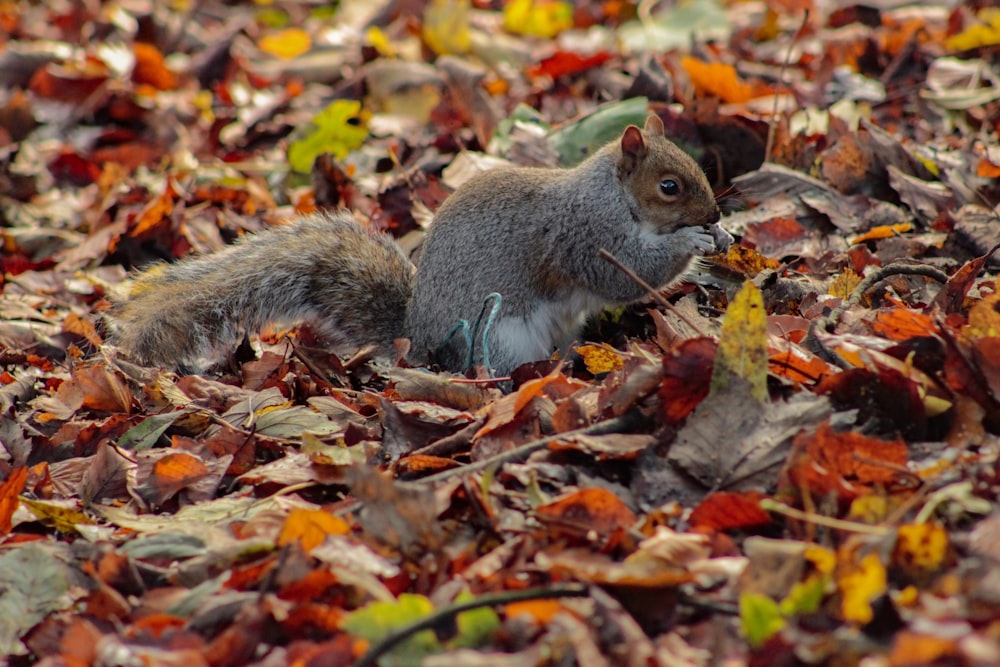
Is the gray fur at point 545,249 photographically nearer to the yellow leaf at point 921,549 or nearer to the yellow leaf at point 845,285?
the yellow leaf at point 845,285

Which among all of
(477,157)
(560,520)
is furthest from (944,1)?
(560,520)

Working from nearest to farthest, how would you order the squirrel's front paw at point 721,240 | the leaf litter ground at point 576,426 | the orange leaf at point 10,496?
the leaf litter ground at point 576,426, the orange leaf at point 10,496, the squirrel's front paw at point 721,240

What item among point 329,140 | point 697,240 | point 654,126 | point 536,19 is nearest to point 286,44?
point 536,19

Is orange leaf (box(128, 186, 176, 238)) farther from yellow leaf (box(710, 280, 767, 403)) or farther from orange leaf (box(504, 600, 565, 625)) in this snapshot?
orange leaf (box(504, 600, 565, 625))

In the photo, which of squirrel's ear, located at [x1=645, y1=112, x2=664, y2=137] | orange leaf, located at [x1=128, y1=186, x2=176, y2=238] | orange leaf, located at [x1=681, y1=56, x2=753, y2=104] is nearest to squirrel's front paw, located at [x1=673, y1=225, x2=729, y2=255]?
squirrel's ear, located at [x1=645, y1=112, x2=664, y2=137]

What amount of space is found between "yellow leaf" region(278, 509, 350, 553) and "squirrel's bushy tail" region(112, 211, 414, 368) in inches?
54.0

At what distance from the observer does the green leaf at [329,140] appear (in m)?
4.87

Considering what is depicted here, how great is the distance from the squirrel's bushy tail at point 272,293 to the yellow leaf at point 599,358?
1.00 m

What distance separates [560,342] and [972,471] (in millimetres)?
1879

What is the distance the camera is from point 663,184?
3.55m

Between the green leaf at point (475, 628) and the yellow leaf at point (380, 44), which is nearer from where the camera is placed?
the green leaf at point (475, 628)

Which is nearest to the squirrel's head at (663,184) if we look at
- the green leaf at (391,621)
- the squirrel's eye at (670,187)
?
the squirrel's eye at (670,187)

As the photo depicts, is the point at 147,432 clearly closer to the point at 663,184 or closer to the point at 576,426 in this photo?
the point at 576,426

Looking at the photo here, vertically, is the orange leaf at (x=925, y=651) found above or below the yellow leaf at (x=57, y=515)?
above
